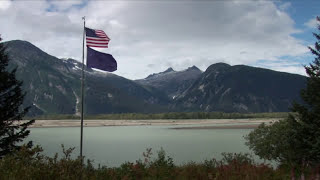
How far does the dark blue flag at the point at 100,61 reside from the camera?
65.8ft

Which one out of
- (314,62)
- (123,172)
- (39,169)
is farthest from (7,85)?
(314,62)

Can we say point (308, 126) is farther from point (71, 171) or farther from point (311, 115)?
point (71, 171)

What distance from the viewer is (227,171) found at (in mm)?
13406

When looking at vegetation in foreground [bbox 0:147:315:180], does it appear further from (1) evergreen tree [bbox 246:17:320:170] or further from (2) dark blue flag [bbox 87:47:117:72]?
(1) evergreen tree [bbox 246:17:320:170]

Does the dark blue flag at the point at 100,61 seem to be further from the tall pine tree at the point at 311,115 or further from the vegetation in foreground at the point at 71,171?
the tall pine tree at the point at 311,115

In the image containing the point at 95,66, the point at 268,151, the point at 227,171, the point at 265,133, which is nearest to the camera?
the point at 227,171

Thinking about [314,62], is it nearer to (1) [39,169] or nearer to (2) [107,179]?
(2) [107,179]

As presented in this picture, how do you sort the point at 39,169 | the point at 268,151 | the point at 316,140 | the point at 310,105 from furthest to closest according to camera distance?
the point at 268,151 → the point at 310,105 → the point at 316,140 → the point at 39,169

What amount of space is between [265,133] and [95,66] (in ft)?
70.1

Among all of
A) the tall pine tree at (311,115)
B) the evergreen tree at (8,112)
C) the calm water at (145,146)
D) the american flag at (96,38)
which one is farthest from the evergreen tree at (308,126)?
the calm water at (145,146)

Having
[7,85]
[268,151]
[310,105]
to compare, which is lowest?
[268,151]

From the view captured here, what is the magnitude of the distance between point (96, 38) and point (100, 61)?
1.54 meters

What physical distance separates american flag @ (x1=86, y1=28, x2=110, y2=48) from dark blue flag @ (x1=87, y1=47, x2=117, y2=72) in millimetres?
588

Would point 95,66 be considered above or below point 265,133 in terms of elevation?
above
